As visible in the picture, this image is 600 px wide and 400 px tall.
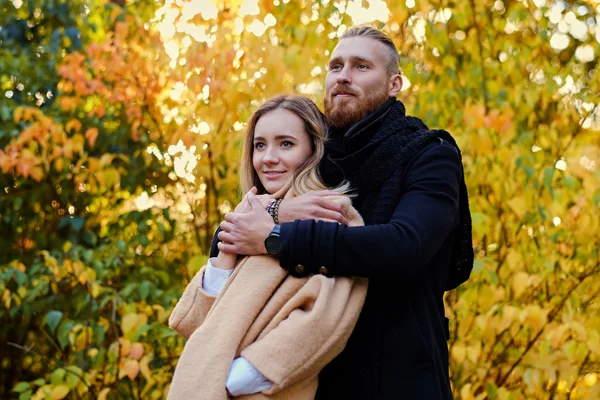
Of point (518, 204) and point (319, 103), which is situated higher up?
point (319, 103)

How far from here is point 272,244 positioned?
1.70 metres

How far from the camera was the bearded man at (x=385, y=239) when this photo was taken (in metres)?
1.64

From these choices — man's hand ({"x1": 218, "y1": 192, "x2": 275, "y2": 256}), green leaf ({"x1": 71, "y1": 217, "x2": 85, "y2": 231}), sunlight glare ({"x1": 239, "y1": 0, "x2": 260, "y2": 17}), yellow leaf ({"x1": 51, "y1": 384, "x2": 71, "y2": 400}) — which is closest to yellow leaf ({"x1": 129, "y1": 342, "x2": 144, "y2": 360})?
yellow leaf ({"x1": 51, "y1": 384, "x2": 71, "y2": 400})

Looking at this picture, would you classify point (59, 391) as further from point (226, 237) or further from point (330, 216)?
point (330, 216)

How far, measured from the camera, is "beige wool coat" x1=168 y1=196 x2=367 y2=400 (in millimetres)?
1583

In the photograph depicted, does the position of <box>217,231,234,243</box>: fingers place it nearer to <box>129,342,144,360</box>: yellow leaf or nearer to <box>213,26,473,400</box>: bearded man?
<box>213,26,473,400</box>: bearded man

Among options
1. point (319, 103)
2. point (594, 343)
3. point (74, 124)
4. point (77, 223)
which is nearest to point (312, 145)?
point (319, 103)

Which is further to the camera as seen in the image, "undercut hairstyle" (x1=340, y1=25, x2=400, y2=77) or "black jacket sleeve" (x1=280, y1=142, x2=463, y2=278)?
"undercut hairstyle" (x1=340, y1=25, x2=400, y2=77)

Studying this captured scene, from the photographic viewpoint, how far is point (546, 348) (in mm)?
2926

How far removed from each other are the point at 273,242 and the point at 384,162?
30 centimetres

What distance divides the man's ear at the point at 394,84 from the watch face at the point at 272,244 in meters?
0.51

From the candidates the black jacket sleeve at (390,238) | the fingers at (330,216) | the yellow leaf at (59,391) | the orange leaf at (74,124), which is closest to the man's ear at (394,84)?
the black jacket sleeve at (390,238)

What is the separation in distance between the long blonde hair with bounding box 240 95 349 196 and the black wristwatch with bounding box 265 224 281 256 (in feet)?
0.52

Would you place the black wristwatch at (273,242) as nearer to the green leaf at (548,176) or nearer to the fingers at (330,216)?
the fingers at (330,216)
